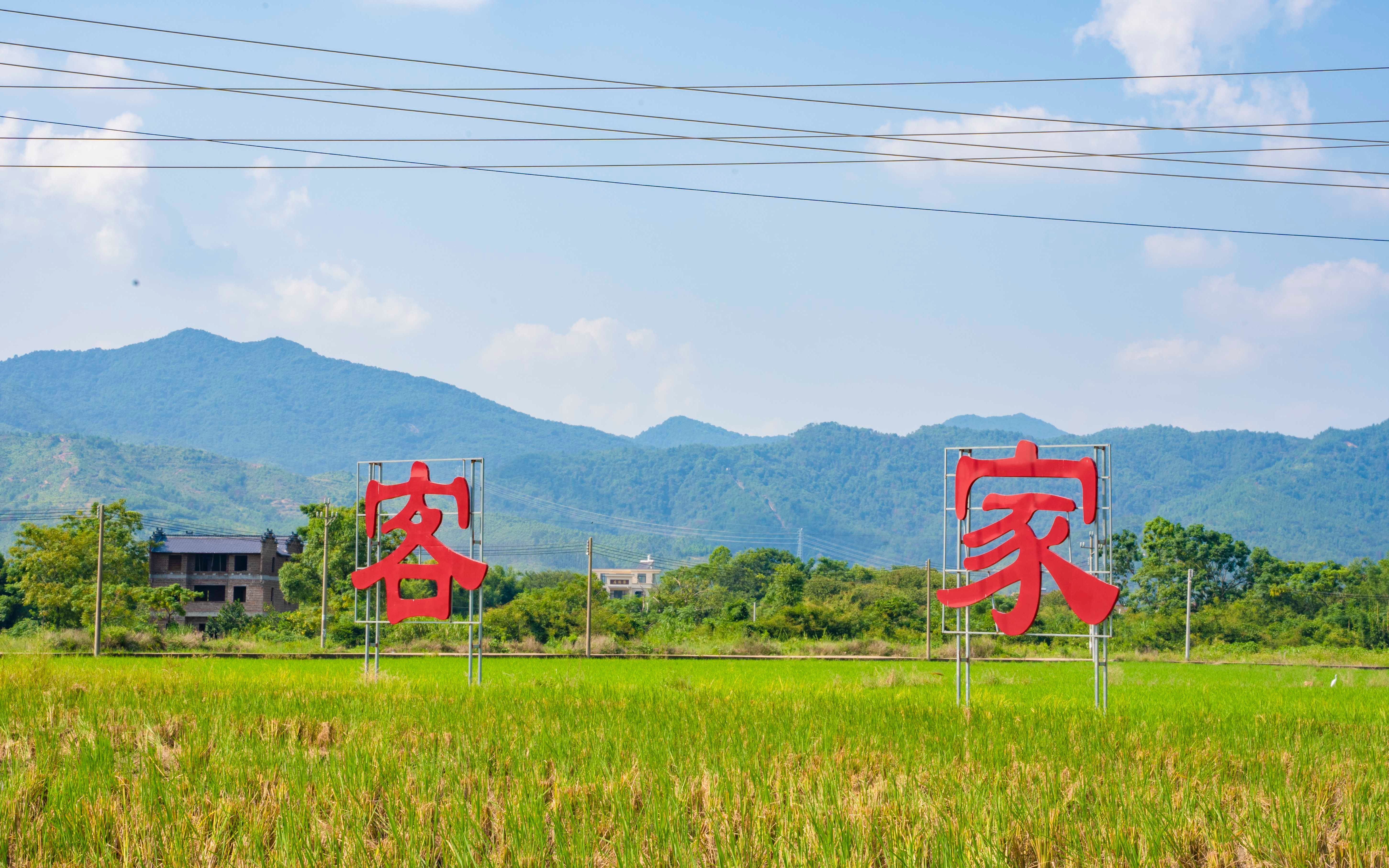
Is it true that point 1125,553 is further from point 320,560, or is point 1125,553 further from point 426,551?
point 426,551

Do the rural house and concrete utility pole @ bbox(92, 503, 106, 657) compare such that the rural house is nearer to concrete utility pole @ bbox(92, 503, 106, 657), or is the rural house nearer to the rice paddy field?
concrete utility pole @ bbox(92, 503, 106, 657)

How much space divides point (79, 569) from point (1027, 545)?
96.6 feet

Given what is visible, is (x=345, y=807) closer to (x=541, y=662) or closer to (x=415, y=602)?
(x=415, y=602)

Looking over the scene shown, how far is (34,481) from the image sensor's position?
466 ft

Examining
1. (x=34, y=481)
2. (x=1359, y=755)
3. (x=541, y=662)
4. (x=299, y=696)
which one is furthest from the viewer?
(x=34, y=481)

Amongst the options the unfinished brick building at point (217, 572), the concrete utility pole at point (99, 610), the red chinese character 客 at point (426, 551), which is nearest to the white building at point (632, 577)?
the unfinished brick building at point (217, 572)

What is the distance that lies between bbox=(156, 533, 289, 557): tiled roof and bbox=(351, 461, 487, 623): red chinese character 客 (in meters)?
42.7

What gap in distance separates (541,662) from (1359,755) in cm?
1398

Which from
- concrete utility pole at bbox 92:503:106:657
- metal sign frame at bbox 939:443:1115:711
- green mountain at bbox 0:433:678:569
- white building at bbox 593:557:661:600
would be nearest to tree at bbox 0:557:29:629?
concrete utility pole at bbox 92:503:106:657

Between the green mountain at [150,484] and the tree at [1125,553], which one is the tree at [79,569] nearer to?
the tree at [1125,553]

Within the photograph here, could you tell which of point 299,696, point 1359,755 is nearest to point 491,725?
point 299,696

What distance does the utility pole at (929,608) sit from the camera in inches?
843

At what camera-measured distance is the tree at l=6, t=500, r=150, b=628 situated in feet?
93.7

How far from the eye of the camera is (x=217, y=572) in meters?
52.0
